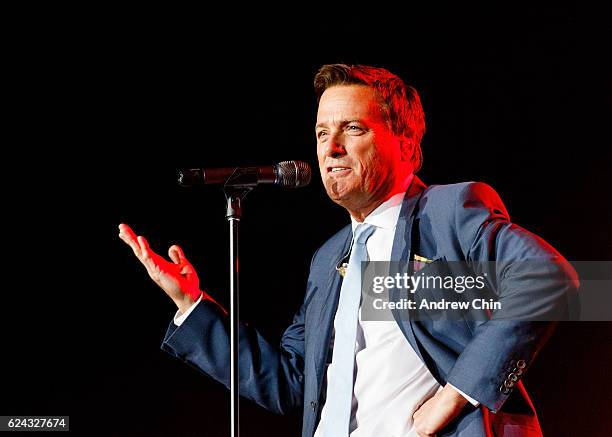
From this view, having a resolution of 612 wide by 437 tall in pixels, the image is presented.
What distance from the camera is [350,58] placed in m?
3.22

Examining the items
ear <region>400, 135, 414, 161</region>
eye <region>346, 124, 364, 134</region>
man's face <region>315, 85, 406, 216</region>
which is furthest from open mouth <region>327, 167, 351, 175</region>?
ear <region>400, 135, 414, 161</region>

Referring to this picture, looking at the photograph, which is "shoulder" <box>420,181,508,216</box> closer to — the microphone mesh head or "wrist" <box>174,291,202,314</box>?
the microphone mesh head

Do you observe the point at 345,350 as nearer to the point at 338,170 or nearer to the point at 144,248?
the point at 338,170

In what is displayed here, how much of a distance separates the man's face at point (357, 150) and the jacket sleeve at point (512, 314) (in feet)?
1.49

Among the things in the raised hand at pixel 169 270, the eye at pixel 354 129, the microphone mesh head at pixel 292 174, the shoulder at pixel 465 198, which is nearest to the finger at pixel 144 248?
the raised hand at pixel 169 270

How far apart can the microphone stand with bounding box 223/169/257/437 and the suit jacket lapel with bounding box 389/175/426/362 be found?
424 millimetres

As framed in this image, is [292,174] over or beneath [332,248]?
over

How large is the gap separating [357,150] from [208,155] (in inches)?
46.5

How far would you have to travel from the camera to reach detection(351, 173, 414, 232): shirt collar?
2.23m

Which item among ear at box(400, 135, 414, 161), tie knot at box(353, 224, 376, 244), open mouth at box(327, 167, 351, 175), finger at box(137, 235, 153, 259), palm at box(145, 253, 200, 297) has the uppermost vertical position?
ear at box(400, 135, 414, 161)

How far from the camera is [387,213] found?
2246 mm

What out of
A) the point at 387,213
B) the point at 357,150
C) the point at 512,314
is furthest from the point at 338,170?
the point at 512,314

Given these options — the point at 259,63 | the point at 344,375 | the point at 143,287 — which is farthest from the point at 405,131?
the point at 143,287

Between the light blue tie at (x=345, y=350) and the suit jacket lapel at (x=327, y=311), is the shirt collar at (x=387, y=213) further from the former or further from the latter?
the suit jacket lapel at (x=327, y=311)
